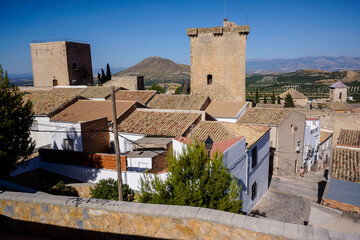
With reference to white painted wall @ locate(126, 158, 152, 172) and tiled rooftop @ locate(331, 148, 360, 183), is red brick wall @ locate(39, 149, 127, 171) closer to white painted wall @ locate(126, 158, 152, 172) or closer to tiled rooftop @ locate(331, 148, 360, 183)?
white painted wall @ locate(126, 158, 152, 172)

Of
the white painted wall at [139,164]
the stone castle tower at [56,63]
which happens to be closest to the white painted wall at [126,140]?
the white painted wall at [139,164]

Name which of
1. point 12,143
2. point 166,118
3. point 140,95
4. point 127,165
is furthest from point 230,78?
point 12,143

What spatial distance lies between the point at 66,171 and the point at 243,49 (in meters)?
19.3

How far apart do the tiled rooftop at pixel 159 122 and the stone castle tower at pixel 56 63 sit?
23625mm

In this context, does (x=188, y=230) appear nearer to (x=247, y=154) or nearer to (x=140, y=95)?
(x=247, y=154)

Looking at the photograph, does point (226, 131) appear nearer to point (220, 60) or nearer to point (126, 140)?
point (126, 140)

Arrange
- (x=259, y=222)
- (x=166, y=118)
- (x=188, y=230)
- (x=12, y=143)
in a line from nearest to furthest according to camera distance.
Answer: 1. (x=259, y=222)
2. (x=188, y=230)
3. (x=12, y=143)
4. (x=166, y=118)

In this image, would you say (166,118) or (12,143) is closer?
(12,143)

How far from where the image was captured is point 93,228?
4.65m

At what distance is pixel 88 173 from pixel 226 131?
722 cm

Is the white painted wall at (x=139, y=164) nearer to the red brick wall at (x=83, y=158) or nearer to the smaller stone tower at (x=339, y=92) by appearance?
the red brick wall at (x=83, y=158)

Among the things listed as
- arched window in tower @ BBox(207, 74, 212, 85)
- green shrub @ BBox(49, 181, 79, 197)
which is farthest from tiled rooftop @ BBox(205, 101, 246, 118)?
green shrub @ BBox(49, 181, 79, 197)

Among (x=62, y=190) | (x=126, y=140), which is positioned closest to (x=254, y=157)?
(x=126, y=140)

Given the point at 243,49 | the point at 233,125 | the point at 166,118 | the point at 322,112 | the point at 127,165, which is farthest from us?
the point at 322,112
